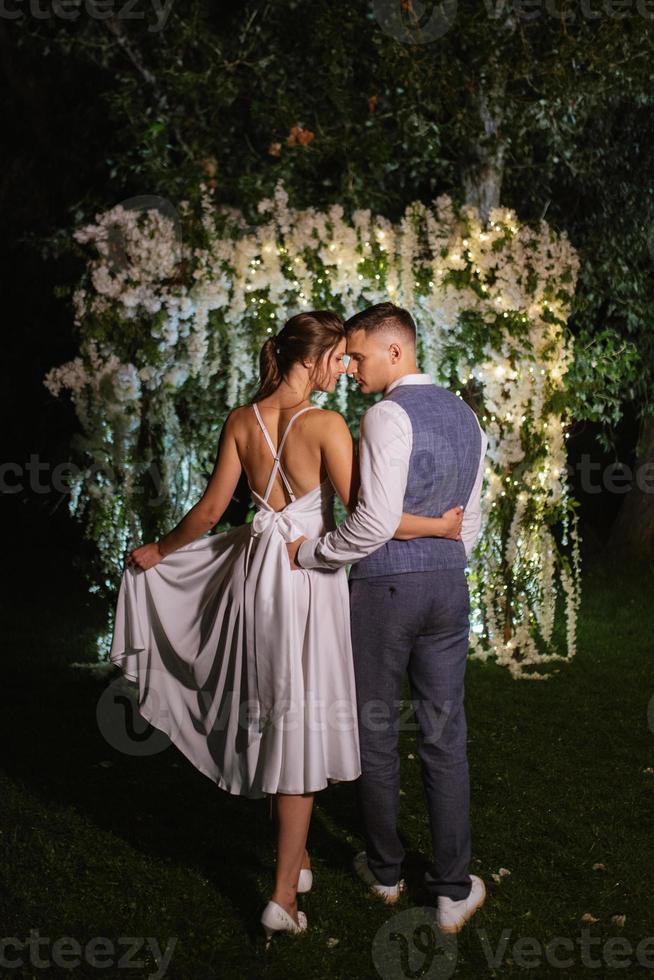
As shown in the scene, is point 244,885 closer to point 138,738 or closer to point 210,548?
point 210,548

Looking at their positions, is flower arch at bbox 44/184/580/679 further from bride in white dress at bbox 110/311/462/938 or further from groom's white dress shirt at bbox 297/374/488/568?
groom's white dress shirt at bbox 297/374/488/568

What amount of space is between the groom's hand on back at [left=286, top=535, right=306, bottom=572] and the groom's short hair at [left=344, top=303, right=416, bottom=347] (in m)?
0.67

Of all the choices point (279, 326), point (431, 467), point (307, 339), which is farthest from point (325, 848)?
point (279, 326)

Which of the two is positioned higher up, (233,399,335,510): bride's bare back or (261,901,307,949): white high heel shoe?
(233,399,335,510): bride's bare back

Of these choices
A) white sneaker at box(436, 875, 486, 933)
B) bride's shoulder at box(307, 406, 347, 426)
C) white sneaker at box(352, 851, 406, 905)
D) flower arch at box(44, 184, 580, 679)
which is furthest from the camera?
flower arch at box(44, 184, 580, 679)

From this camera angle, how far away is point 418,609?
3281 millimetres

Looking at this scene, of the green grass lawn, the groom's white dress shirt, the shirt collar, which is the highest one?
the shirt collar

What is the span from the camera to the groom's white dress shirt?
307 cm

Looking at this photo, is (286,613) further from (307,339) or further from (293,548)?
(307,339)

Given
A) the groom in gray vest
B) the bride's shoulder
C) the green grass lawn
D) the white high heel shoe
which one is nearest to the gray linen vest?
the groom in gray vest

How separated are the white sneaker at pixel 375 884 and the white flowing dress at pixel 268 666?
0.58m

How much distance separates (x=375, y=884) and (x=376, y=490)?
4.77 ft


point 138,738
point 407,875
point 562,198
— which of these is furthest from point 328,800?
point 562,198

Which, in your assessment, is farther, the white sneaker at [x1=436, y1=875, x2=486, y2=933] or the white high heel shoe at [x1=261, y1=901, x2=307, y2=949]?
the white sneaker at [x1=436, y1=875, x2=486, y2=933]
